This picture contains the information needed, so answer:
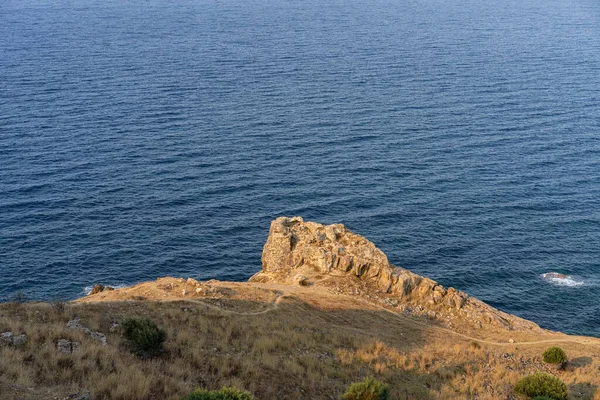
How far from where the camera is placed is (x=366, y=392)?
2623cm

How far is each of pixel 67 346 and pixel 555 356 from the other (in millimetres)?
29281

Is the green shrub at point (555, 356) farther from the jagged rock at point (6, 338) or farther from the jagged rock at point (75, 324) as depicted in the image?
the jagged rock at point (6, 338)

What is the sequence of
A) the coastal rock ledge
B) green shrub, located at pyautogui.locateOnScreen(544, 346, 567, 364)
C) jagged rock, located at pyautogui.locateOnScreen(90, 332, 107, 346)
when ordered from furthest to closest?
the coastal rock ledge
green shrub, located at pyautogui.locateOnScreen(544, 346, 567, 364)
jagged rock, located at pyautogui.locateOnScreen(90, 332, 107, 346)

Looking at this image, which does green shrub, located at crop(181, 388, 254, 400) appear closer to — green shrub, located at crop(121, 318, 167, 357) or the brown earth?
the brown earth

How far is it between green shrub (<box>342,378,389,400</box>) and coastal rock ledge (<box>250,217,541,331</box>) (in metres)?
21.5

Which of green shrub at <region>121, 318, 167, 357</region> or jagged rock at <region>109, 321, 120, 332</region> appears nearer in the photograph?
green shrub at <region>121, 318, 167, 357</region>

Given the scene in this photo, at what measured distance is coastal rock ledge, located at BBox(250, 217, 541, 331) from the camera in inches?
1917

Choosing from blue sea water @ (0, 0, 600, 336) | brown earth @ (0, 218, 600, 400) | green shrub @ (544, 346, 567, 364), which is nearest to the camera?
brown earth @ (0, 218, 600, 400)

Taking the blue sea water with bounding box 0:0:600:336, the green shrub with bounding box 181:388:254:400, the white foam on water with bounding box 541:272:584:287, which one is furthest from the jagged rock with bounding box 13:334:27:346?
the white foam on water with bounding box 541:272:584:287

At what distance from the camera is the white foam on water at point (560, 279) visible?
6644cm

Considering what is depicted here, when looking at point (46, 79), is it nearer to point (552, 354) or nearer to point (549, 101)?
point (549, 101)

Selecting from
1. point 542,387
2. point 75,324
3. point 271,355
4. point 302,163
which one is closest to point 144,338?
point 75,324

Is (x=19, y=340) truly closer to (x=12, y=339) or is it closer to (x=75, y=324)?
(x=12, y=339)

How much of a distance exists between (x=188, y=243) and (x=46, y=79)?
6760 centimetres
